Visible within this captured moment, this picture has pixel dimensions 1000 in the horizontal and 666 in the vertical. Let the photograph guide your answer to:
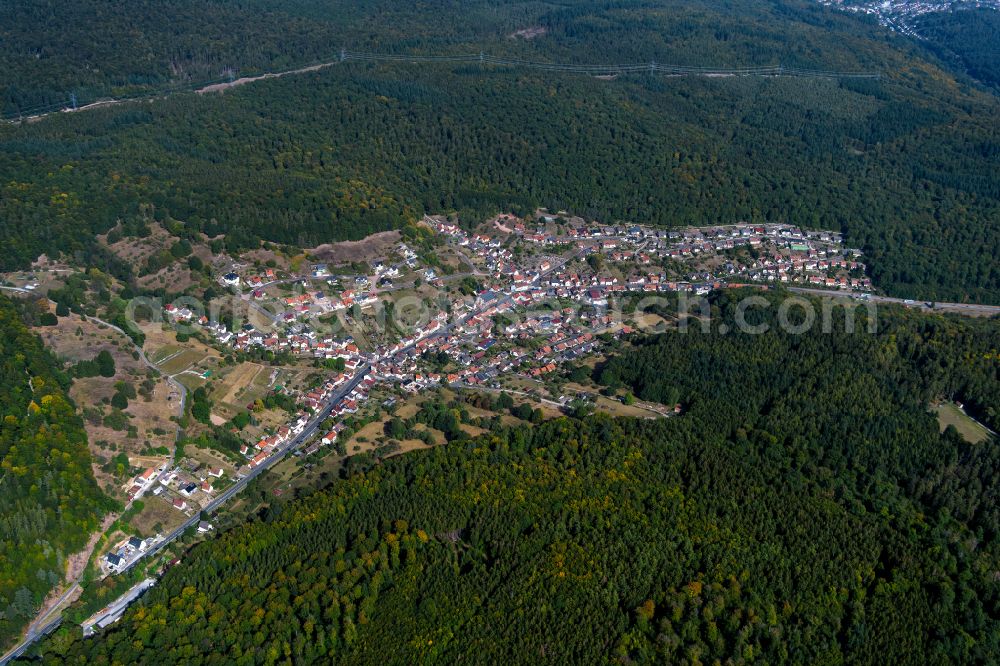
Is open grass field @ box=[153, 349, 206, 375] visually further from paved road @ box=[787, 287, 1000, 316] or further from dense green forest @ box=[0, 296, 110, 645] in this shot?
paved road @ box=[787, 287, 1000, 316]

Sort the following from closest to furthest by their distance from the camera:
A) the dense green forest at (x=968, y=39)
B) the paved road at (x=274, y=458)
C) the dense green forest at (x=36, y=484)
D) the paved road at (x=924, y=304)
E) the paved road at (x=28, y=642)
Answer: the paved road at (x=28, y=642) < the dense green forest at (x=36, y=484) < the paved road at (x=274, y=458) < the paved road at (x=924, y=304) < the dense green forest at (x=968, y=39)

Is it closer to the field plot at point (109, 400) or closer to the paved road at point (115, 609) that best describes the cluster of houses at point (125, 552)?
the paved road at point (115, 609)

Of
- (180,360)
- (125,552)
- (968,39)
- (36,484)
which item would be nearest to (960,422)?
(125,552)

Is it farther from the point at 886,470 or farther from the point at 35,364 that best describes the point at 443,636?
the point at 35,364

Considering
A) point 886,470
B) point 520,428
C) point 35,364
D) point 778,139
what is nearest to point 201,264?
point 35,364

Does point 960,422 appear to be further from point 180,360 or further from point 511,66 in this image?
point 511,66

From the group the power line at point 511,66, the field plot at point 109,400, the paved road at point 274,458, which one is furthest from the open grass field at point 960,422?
the power line at point 511,66
